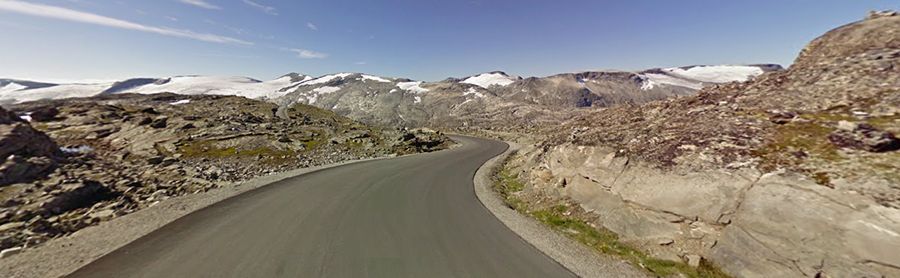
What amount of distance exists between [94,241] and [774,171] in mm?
21274

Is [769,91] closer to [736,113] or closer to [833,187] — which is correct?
[736,113]

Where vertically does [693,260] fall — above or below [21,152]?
below

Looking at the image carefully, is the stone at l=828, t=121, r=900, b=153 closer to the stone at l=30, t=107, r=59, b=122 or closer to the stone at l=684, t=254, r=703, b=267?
the stone at l=684, t=254, r=703, b=267

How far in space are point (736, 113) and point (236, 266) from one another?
59.6 feet

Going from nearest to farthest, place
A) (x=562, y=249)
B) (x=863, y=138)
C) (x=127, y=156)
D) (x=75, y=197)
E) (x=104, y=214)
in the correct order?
1. (x=863, y=138)
2. (x=562, y=249)
3. (x=104, y=214)
4. (x=75, y=197)
5. (x=127, y=156)

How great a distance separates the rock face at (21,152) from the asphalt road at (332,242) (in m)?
13.4

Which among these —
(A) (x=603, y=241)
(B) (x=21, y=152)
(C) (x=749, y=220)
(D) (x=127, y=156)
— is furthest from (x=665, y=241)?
(D) (x=127, y=156)

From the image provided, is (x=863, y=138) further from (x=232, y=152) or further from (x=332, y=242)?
(x=232, y=152)

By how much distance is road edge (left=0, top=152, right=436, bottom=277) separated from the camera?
30.1 ft

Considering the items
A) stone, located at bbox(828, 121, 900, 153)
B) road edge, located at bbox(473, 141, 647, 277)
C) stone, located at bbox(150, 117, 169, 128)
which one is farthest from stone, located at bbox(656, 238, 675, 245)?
stone, located at bbox(150, 117, 169, 128)

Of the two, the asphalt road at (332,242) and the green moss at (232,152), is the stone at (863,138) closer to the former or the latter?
the asphalt road at (332,242)

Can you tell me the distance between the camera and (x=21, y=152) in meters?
22.9

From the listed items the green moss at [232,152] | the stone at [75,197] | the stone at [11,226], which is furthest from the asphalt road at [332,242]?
the green moss at [232,152]

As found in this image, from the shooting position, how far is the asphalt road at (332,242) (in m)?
8.95
